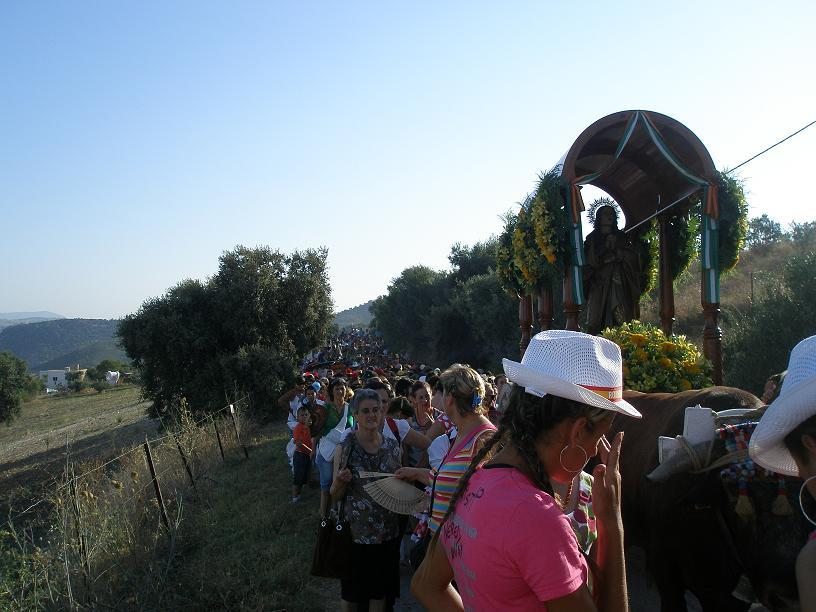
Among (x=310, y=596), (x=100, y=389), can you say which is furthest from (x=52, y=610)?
(x=100, y=389)

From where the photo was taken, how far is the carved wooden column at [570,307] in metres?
6.78

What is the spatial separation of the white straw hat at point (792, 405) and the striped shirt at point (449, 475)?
5.25 feet

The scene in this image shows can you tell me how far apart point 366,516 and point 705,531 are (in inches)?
82.0

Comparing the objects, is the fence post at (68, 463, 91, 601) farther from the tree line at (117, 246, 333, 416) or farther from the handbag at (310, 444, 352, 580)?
the tree line at (117, 246, 333, 416)

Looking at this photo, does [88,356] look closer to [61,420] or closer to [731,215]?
[61,420]

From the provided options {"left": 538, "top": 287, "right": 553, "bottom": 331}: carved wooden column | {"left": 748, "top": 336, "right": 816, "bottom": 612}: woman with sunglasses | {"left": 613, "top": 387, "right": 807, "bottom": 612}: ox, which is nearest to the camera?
{"left": 748, "top": 336, "right": 816, "bottom": 612}: woman with sunglasses

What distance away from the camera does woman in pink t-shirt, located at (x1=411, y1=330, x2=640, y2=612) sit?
154cm

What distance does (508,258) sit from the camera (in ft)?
26.8

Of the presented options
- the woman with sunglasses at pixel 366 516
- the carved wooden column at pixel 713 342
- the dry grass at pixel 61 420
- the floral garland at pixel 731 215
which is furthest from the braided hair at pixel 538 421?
the dry grass at pixel 61 420

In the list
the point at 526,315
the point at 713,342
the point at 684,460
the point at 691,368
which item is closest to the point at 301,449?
the point at 526,315

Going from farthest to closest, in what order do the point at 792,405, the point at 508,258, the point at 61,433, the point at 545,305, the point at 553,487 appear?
the point at 61,433 < the point at 508,258 < the point at 545,305 < the point at 553,487 < the point at 792,405

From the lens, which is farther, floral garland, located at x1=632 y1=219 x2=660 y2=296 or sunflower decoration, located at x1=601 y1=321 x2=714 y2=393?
floral garland, located at x1=632 y1=219 x2=660 y2=296

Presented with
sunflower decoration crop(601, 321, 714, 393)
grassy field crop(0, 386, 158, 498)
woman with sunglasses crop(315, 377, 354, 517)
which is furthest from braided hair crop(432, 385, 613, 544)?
grassy field crop(0, 386, 158, 498)

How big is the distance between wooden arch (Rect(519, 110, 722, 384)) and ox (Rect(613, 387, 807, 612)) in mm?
2486
